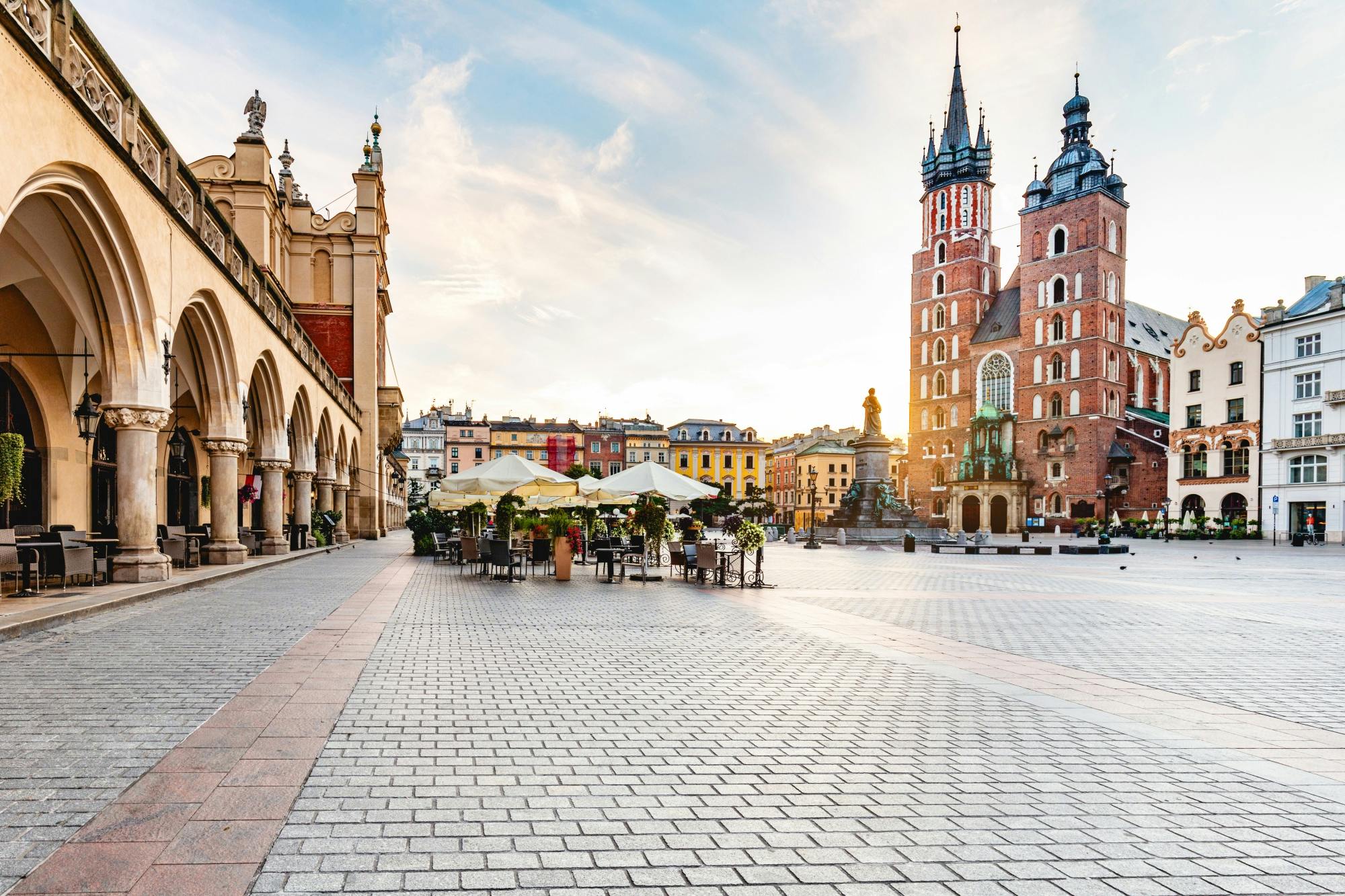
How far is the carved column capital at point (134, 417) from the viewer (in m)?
11.6

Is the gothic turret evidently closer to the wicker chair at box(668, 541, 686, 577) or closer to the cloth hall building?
the cloth hall building

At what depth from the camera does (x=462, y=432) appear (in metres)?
103

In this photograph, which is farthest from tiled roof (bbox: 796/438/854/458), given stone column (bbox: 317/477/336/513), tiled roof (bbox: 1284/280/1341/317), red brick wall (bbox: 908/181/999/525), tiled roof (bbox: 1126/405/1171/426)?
stone column (bbox: 317/477/336/513)

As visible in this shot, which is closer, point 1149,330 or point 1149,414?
point 1149,414

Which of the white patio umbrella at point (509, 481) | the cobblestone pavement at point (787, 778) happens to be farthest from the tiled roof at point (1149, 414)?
the cobblestone pavement at point (787, 778)

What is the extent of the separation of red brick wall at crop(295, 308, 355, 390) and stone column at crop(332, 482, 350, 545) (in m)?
7.24

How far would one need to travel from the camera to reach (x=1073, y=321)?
2702 inches

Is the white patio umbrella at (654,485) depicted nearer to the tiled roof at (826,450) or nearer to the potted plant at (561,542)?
the potted plant at (561,542)

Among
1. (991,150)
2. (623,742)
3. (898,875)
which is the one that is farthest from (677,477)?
(991,150)

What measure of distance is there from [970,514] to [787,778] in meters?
71.5

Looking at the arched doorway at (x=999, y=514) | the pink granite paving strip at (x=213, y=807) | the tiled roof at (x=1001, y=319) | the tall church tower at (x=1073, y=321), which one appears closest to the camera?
the pink granite paving strip at (x=213, y=807)

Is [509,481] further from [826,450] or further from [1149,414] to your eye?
[826,450]

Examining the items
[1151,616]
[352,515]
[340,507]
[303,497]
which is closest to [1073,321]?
[352,515]

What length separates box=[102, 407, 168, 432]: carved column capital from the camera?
38.2 feet
